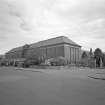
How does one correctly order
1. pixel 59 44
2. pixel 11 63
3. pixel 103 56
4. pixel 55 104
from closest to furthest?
pixel 55 104 < pixel 103 56 < pixel 59 44 < pixel 11 63

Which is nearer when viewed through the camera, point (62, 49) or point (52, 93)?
point (52, 93)

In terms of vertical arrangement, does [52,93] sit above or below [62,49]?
below

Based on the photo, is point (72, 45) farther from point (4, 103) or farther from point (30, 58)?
point (4, 103)

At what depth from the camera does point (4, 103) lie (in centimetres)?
463

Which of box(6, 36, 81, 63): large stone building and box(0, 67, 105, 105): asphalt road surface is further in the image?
box(6, 36, 81, 63): large stone building

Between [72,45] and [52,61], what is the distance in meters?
22.0

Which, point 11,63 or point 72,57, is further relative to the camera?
point 11,63

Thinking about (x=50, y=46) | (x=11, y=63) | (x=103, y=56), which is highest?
(x=50, y=46)

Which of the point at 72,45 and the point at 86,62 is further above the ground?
the point at 72,45

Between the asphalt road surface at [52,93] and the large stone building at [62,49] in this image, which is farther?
the large stone building at [62,49]

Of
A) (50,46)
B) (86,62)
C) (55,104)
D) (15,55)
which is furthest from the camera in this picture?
(15,55)

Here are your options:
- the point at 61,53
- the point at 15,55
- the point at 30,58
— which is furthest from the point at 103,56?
the point at 15,55

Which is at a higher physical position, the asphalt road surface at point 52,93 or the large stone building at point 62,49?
the large stone building at point 62,49

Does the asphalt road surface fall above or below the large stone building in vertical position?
below
